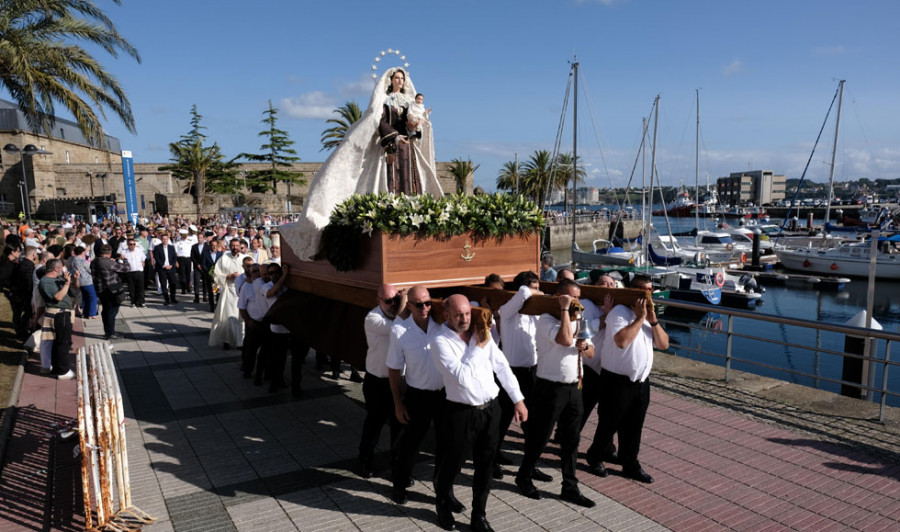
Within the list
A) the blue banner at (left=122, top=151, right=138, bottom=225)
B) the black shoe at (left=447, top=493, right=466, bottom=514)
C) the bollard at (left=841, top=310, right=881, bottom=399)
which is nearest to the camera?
the black shoe at (left=447, top=493, right=466, bottom=514)

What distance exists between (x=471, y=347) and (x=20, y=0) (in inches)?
426

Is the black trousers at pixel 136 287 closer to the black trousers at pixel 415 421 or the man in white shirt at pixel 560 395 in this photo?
the black trousers at pixel 415 421

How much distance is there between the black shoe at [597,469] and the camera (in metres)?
5.55

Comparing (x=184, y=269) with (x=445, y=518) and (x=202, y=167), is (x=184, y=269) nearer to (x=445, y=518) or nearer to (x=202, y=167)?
(x=445, y=518)

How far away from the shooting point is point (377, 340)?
5457 mm

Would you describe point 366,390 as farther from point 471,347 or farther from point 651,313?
point 651,313

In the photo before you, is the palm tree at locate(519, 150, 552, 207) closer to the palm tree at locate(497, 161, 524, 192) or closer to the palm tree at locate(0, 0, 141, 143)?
the palm tree at locate(497, 161, 524, 192)

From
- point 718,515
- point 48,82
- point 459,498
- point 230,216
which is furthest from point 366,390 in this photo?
point 230,216

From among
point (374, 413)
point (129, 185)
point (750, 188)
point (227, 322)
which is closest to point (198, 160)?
point (129, 185)

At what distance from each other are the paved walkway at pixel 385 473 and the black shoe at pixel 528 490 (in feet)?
0.28

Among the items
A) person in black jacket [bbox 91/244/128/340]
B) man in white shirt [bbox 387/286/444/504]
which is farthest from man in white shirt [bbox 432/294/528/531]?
person in black jacket [bbox 91/244/128/340]

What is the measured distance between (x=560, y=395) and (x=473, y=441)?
36.4 inches

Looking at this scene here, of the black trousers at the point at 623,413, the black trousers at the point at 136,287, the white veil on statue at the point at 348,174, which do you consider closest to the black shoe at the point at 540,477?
the black trousers at the point at 623,413

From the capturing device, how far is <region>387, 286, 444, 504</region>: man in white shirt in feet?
15.8
